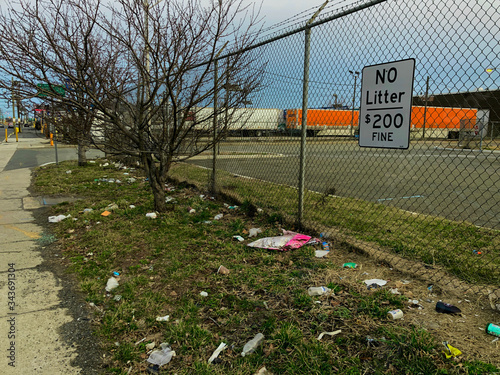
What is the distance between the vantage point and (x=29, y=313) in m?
3.08

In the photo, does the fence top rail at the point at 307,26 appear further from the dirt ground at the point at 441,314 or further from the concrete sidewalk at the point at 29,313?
the concrete sidewalk at the point at 29,313

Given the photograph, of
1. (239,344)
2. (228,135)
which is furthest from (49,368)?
(228,135)

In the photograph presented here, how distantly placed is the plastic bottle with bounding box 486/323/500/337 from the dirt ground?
28 mm

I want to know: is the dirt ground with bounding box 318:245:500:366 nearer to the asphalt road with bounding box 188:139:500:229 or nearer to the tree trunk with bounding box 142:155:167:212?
the asphalt road with bounding box 188:139:500:229

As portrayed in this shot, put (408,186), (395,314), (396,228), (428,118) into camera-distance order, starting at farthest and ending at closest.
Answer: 1. (408,186)
2. (396,228)
3. (428,118)
4. (395,314)

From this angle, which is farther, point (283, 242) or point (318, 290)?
point (283, 242)

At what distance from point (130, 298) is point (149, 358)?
915 millimetres

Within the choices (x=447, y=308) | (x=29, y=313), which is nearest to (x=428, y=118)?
(x=447, y=308)

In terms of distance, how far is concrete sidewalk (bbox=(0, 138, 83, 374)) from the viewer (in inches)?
96.9

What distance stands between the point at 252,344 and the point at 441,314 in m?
1.43

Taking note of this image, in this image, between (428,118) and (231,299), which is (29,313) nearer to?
(231,299)

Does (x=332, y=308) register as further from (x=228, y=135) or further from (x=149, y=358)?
(x=228, y=135)

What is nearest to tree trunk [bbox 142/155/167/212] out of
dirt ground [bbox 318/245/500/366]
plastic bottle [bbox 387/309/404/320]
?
dirt ground [bbox 318/245/500/366]

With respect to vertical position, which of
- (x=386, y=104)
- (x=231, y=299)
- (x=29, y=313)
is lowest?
(x=29, y=313)
